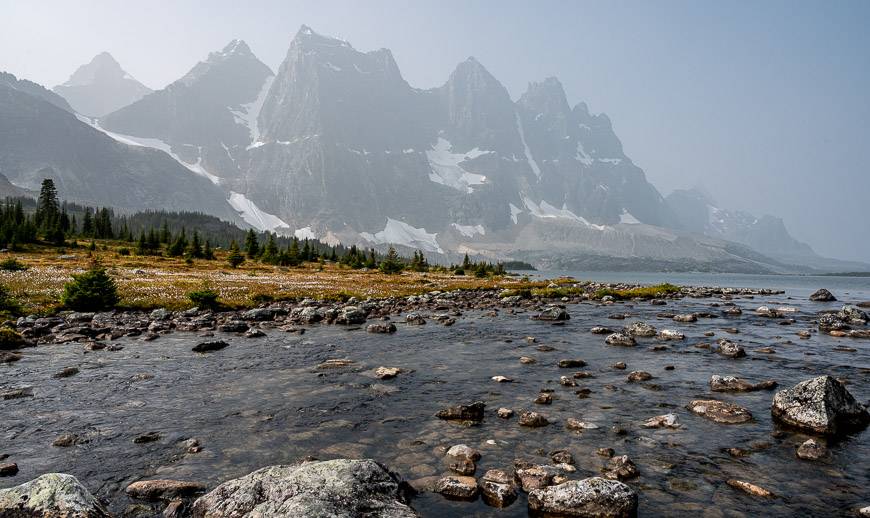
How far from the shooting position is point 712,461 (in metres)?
9.47

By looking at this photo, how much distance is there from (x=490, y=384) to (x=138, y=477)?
10.7 metres

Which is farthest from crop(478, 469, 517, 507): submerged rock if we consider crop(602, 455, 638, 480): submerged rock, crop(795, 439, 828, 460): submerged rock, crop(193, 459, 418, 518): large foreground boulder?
crop(795, 439, 828, 460): submerged rock

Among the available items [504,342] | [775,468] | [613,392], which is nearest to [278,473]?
[775,468]

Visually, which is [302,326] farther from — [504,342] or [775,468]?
[775,468]

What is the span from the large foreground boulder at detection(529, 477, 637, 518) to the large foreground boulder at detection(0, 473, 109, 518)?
7120 mm

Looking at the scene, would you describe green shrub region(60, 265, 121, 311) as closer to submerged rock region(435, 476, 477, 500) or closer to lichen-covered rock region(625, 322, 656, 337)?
submerged rock region(435, 476, 477, 500)

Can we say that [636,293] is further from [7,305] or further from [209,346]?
[7,305]

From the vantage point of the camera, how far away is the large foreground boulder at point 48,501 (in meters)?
5.92

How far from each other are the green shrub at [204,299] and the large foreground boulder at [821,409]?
35.3m

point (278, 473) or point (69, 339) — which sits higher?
point (278, 473)

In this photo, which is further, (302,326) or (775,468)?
(302,326)

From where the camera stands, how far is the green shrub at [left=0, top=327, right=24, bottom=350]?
1941cm

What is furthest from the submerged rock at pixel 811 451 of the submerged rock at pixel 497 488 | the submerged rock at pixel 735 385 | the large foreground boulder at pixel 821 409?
the submerged rock at pixel 497 488

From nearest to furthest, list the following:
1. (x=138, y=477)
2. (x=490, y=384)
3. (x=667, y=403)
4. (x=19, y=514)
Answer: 1. (x=19, y=514)
2. (x=138, y=477)
3. (x=667, y=403)
4. (x=490, y=384)
